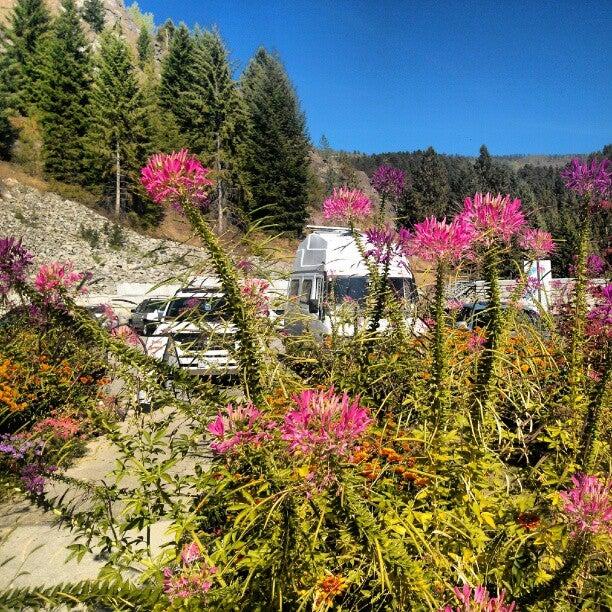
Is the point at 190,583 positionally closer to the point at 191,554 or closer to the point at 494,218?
the point at 191,554

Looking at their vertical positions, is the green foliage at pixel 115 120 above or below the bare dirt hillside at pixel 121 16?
below

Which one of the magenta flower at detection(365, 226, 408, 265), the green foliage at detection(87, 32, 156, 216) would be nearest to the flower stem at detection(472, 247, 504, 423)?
the magenta flower at detection(365, 226, 408, 265)

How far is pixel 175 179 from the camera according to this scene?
1.49 meters

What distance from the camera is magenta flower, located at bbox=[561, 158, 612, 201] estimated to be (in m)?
1.84

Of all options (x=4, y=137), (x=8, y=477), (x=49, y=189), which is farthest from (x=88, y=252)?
(x=8, y=477)

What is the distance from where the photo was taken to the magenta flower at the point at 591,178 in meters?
1.84

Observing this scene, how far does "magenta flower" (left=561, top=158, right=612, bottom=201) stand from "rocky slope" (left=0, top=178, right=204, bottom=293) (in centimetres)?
2454

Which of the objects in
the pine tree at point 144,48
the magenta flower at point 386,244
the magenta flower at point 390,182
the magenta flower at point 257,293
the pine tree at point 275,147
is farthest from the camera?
the pine tree at point 144,48

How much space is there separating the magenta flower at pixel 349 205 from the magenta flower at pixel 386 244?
18 cm

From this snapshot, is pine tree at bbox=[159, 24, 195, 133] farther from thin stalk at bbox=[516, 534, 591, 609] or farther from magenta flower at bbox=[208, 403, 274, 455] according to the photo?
thin stalk at bbox=[516, 534, 591, 609]

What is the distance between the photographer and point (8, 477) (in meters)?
1.57

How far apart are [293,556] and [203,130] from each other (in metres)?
40.0

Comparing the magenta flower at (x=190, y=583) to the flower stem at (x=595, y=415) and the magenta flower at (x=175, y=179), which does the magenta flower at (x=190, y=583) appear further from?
the flower stem at (x=595, y=415)

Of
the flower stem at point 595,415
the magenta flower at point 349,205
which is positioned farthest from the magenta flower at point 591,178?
the magenta flower at point 349,205
